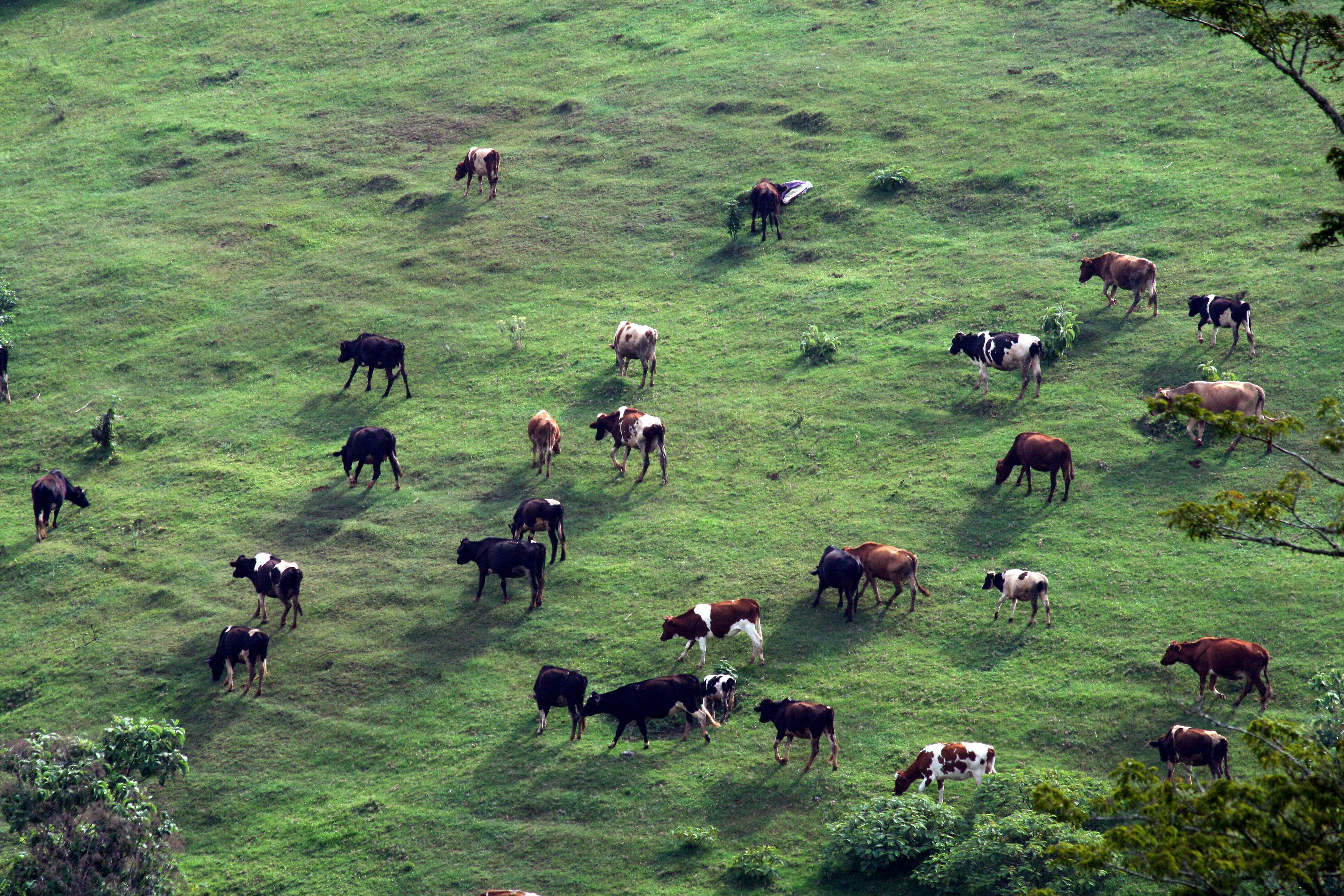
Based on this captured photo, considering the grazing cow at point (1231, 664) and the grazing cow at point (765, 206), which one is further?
the grazing cow at point (765, 206)

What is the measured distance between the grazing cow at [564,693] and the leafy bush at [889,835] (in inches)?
195

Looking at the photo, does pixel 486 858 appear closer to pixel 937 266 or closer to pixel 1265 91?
pixel 937 266

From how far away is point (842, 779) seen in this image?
19.0 meters

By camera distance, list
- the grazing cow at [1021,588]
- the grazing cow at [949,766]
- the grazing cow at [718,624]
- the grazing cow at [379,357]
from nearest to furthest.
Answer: the grazing cow at [949,766] < the grazing cow at [718,624] < the grazing cow at [1021,588] < the grazing cow at [379,357]

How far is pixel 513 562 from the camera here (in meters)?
23.9

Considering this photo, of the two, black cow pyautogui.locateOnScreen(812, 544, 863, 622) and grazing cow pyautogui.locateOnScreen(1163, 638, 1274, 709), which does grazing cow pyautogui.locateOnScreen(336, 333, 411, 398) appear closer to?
black cow pyautogui.locateOnScreen(812, 544, 863, 622)

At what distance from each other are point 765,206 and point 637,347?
9387mm

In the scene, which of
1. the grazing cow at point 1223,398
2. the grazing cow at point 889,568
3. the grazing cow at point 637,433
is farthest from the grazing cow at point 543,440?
the grazing cow at point 1223,398

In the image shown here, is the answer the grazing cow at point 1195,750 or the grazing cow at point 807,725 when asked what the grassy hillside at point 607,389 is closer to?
the grazing cow at point 807,725

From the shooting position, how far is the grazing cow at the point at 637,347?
31.4 m

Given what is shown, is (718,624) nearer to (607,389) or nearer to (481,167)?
(607,389)

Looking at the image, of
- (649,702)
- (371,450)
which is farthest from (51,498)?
(649,702)

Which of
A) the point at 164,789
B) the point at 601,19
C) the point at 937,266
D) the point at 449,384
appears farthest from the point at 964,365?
the point at 601,19

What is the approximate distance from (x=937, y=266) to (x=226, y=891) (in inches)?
1009
